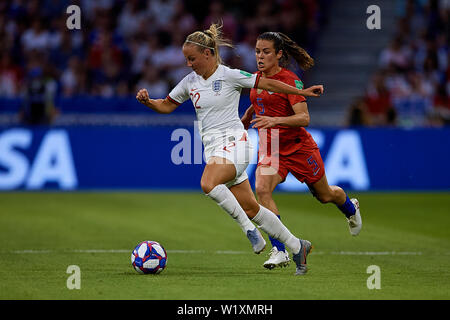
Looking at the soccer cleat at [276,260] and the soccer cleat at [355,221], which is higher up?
the soccer cleat at [355,221]

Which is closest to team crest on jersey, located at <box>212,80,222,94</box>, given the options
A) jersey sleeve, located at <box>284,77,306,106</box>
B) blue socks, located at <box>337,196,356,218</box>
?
jersey sleeve, located at <box>284,77,306,106</box>

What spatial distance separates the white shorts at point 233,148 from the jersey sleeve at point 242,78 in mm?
464

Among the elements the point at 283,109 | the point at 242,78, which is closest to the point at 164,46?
the point at 283,109

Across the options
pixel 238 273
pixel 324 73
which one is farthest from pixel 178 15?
pixel 238 273

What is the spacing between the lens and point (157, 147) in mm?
17688

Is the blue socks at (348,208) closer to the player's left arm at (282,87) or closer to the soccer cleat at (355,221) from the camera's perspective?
the soccer cleat at (355,221)

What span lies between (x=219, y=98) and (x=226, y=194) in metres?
0.96

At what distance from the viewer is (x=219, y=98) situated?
26.7 feet

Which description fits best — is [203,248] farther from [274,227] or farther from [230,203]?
[230,203]

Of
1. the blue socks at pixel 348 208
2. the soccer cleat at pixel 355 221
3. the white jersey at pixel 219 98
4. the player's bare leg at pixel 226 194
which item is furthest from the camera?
the soccer cleat at pixel 355 221

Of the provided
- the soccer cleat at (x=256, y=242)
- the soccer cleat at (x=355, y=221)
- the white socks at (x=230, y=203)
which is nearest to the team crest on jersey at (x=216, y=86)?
the white socks at (x=230, y=203)

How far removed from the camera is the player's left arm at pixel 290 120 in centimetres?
772

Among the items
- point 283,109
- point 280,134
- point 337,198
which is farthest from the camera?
point 337,198
